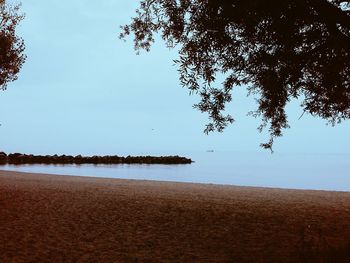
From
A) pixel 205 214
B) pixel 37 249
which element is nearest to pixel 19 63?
pixel 205 214

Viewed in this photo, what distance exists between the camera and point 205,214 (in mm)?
14352

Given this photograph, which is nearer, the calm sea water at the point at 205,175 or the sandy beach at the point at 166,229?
the sandy beach at the point at 166,229

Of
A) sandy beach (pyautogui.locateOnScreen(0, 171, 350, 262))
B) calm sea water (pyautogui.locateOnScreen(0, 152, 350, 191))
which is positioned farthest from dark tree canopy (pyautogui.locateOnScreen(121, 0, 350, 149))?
calm sea water (pyautogui.locateOnScreen(0, 152, 350, 191))

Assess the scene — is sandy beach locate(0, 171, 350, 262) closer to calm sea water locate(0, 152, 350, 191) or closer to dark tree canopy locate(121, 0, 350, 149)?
dark tree canopy locate(121, 0, 350, 149)

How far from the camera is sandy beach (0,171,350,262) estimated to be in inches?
348

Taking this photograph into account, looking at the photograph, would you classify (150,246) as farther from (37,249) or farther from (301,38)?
(301,38)

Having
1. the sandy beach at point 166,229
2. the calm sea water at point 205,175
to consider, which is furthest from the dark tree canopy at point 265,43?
the calm sea water at point 205,175

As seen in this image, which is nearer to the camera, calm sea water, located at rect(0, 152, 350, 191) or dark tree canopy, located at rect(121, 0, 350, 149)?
dark tree canopy, located at rect(121, 0, 350, 149)

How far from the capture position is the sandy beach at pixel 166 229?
8.85 meters

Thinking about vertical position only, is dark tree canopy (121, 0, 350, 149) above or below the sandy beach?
above

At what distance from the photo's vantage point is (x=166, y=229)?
1175 cm

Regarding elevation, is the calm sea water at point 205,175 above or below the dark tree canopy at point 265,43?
below

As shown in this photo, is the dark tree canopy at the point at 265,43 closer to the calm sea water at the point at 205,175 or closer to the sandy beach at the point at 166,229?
the sandy beach at the point at 166,229

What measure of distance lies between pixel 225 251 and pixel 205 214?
4854 millimetres
